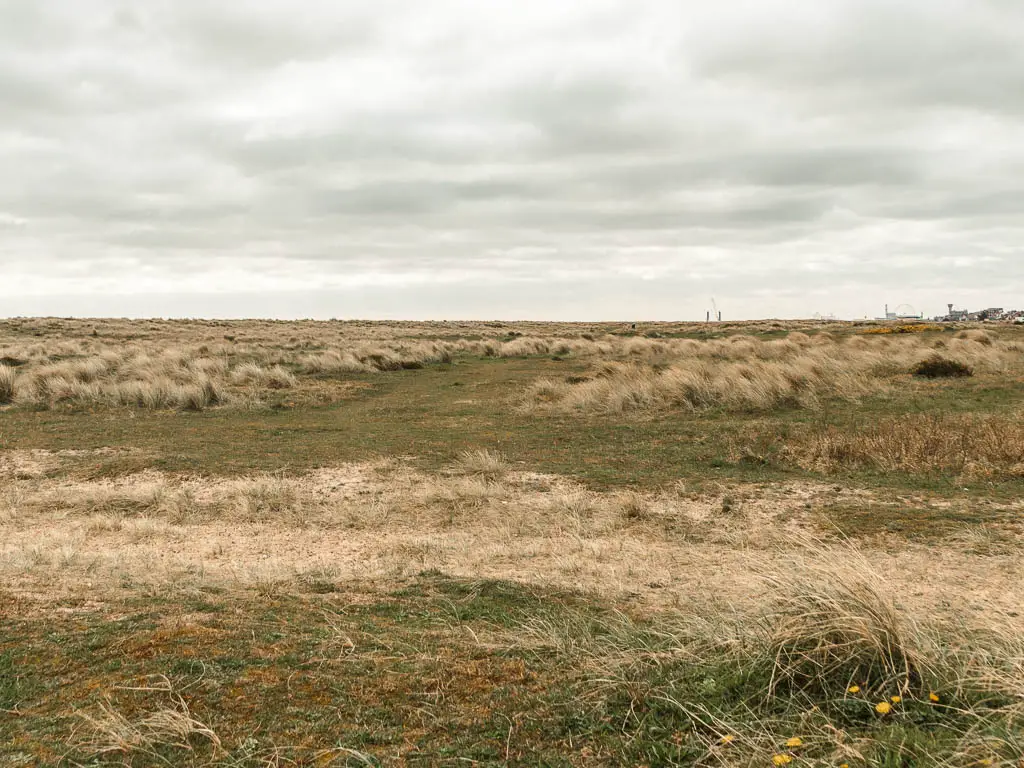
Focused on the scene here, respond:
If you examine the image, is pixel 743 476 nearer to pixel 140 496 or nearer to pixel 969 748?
pixel 969 748

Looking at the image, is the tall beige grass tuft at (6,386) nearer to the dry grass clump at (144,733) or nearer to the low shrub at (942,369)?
the dry grass clump at (144,733)

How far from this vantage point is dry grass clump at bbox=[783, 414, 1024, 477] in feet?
30.7

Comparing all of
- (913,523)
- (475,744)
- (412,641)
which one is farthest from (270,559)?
(913,523)

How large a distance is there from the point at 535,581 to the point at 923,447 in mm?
6959

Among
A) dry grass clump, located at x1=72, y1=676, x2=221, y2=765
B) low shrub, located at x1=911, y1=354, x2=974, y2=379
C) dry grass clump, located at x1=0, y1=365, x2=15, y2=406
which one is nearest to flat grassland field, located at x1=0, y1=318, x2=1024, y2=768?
dry grass clump, located at x1=72, y1=676, x2=221, y2=765

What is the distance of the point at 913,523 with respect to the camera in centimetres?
743

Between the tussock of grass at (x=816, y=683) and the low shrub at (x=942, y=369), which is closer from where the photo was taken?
the tussock of grass at (x=816, y=683)

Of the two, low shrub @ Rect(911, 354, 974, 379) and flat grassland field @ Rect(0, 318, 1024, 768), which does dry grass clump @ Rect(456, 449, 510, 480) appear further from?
low shrub @ Rect(911, 354, 974, 379)

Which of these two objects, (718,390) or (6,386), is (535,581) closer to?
(718,390)

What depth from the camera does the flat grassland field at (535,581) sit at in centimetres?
302

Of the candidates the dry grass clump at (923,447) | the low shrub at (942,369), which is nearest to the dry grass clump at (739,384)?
the low shrub at (942,369)

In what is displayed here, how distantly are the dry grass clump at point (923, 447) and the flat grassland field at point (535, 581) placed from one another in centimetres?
6

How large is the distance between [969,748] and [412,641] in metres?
2.92

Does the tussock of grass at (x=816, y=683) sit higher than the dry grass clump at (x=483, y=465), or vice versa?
the tussock of grass at (x=816, y=683)
